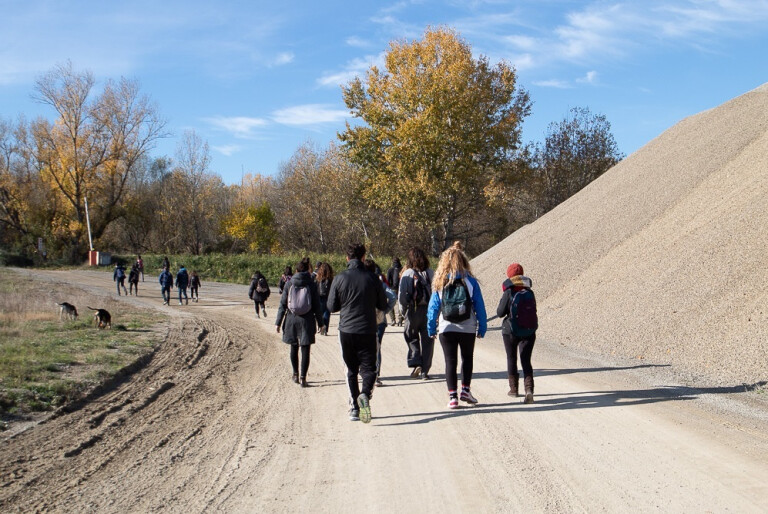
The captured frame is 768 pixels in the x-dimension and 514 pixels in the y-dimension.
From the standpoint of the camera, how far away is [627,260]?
18.3 metres

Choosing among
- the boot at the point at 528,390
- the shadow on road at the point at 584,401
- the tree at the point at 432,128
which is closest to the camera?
the shadow on road at the point at 584,401

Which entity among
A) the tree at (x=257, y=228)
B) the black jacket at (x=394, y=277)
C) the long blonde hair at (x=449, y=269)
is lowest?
the black jacket at (x=394, y=277)

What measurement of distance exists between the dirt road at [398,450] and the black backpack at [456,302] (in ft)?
3.81

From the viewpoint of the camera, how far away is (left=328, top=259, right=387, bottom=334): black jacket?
24.7 ft

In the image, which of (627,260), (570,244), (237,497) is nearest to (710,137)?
(570,244)

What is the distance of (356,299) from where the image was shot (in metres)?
7.55

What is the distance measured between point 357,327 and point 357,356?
15.2 inches

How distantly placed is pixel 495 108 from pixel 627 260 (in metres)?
26.7

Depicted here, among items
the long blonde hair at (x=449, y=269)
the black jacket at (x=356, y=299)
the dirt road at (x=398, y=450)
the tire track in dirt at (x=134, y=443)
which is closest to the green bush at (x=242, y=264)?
the tire track in dirt at (x=134, y=443)

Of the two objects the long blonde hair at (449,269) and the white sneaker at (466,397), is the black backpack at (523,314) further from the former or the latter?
the white sneaker at (466,397)

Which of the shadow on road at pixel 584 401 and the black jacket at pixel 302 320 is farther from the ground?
the black jacket at pixel 302 320

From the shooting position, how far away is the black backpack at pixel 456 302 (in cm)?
785

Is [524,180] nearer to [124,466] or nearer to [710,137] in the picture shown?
[710,137]

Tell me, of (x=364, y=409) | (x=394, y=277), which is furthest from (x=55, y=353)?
(x=394, y=277)
